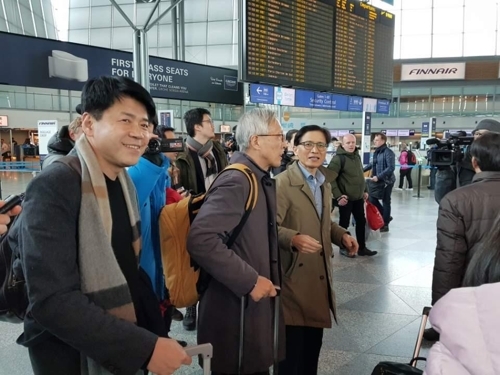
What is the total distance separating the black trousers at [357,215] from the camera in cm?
611

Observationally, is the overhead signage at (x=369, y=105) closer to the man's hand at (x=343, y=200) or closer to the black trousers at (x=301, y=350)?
the man's hand at (x=343, y=200)

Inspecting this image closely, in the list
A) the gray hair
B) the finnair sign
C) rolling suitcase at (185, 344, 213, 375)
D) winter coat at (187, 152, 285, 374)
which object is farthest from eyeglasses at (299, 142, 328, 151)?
the finnair sign

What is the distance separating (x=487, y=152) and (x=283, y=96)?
6.32 meters

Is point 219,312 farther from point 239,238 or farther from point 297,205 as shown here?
point 297,205

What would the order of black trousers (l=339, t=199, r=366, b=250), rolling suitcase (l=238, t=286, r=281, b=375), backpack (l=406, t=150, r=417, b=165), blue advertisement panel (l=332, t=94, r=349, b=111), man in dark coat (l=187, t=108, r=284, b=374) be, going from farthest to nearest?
1. backpack (l=406, t=150, r=417, b=165)
2. blue advertisement panel (l=332, t=94, r=349, b=111)
3. black trousers (l=339, t=199, r=366, b=250)
4. rolling suitcase (l=238, t=286, r=281, b=375)
5. man in dark coat (l=187, t=108, r=284, b=374)

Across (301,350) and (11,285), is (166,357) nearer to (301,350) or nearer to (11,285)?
(11,285)

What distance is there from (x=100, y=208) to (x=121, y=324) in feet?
1.14

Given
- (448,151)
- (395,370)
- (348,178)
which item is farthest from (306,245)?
(348,178)

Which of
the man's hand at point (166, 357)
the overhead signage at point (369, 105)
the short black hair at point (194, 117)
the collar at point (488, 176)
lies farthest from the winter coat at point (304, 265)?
the overhead signage at point (369, 105)

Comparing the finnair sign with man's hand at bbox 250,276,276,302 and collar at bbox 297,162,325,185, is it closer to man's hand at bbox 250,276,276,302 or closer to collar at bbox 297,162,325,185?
collar at bbox 297,162,325,185

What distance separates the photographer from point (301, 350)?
2582 mm

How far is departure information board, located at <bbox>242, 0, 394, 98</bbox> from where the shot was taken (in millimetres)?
5805

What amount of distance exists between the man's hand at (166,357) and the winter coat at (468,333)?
0.70 meters

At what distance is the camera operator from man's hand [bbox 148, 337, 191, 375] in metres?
3.06
